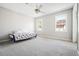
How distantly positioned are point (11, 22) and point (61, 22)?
14.1 feet

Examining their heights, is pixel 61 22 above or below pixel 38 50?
above

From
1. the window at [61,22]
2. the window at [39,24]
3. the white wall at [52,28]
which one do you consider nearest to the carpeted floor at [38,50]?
the white wall at [52,28]

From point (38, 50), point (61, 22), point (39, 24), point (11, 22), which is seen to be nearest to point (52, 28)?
point (61, 22)

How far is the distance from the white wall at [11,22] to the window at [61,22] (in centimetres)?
308

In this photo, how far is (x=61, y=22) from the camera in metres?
4.95

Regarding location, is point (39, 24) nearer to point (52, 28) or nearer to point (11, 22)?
point (52, 28)

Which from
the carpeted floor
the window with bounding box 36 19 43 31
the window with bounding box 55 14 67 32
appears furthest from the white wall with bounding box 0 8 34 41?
the window with bounding box 55 14 67 32

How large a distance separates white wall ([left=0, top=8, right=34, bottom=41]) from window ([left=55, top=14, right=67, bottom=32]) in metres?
3.08

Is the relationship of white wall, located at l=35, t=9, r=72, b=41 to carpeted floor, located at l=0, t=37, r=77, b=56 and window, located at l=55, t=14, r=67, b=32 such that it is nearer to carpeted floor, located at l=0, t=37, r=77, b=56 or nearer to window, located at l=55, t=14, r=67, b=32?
window, located at l=55, t=14, r=67, b=32

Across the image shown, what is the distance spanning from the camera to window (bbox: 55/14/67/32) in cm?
468

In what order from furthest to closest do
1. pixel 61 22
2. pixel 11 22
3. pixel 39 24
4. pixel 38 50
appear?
pixel 39 24 < pixel 61 22 < pixel 11 22 < pixel 38 50

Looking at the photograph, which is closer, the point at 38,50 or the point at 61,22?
the point at 38,50

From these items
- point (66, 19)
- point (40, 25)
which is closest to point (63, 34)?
point (66, 19)

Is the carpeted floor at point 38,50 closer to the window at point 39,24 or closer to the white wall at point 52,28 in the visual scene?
the white wall at point 52,28
